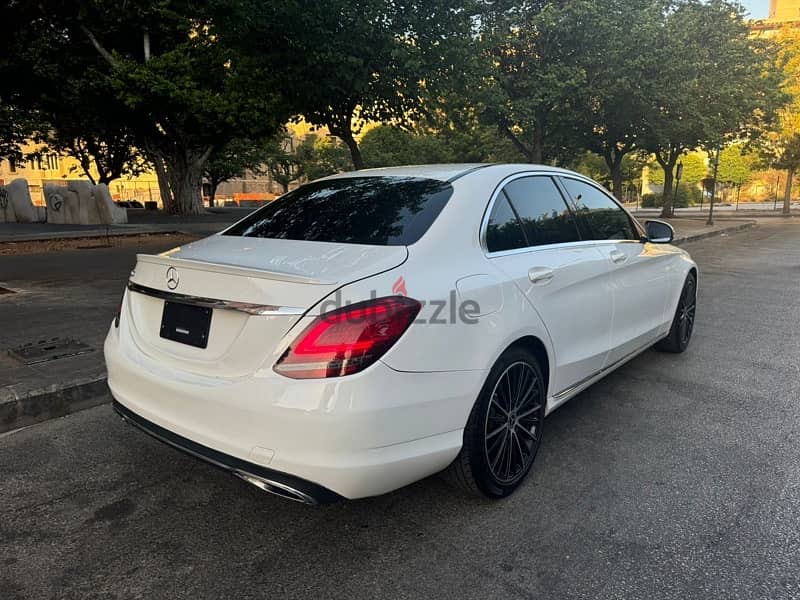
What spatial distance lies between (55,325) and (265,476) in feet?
15.3

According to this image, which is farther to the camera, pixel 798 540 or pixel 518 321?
pixel 518 321

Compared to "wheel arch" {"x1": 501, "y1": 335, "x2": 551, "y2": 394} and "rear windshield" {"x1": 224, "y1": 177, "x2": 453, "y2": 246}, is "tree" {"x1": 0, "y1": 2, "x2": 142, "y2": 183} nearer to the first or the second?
"rear windshield" {"x1": 224, "y1": 177, "x2": 453, "y2": 246}

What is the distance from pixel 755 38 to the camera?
2452 centimetres

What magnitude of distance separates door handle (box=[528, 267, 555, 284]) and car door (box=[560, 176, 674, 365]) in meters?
0.77

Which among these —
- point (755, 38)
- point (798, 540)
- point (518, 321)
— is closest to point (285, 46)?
point (518, 321)

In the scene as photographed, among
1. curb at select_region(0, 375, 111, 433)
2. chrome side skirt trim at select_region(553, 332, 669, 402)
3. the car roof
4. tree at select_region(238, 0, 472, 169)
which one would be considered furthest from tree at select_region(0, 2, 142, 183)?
chrome side skirt trim at select_region(553, 332, 669, 402)

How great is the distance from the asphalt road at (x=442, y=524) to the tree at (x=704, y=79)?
54.5 ft

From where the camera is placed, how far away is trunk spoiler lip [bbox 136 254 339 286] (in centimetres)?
226

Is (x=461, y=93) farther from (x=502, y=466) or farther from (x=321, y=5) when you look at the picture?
(x=502, y=466)

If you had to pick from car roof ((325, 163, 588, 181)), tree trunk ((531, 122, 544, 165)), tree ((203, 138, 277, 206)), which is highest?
tree ((203, 138, 277, 206))

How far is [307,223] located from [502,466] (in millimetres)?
1615

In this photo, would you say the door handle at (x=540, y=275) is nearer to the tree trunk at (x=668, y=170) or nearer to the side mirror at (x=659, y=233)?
the side mirror at (x=659, y=233)

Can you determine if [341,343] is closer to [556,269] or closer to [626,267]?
[556,269]

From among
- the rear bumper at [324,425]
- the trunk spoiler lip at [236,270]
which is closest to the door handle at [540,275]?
the rear bumper at [324,425]
